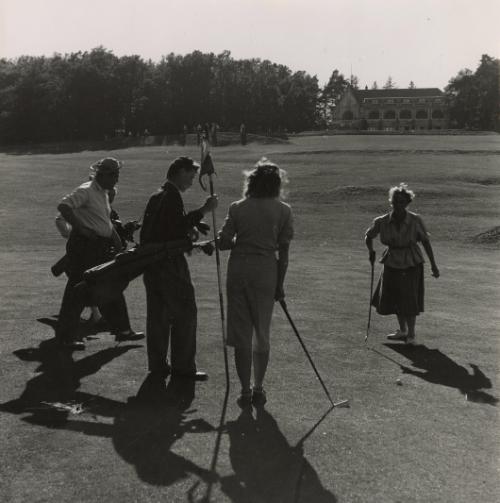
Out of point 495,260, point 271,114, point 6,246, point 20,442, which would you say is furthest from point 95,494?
point 271,114

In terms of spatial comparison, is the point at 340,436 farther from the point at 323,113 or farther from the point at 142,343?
the point at 323,113

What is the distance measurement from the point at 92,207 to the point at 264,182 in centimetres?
257

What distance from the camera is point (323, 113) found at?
6088 inches

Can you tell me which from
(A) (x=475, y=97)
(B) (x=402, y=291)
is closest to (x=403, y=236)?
(B) (x=402, y=291)

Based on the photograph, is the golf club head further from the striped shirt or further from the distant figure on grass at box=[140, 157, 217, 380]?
the striped shirt

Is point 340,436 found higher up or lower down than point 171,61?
lower down

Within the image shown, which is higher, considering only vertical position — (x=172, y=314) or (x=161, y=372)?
(x=172, y=314)

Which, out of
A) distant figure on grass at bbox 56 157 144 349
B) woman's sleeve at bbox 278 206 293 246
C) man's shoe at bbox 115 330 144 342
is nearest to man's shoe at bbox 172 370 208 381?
distant figure on grass at bbox 56 157 144 349

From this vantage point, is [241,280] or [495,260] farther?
[495,260]

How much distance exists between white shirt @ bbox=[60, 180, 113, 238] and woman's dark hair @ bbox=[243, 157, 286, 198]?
2404 mm

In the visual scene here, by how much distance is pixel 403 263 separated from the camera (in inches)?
348

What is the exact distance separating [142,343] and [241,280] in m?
2.52

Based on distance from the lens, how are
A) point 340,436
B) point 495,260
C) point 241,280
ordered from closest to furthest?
point 340,436 < point 241,280 < point 495,260

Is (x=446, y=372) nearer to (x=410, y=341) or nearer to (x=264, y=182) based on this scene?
(x=410, y=341)
